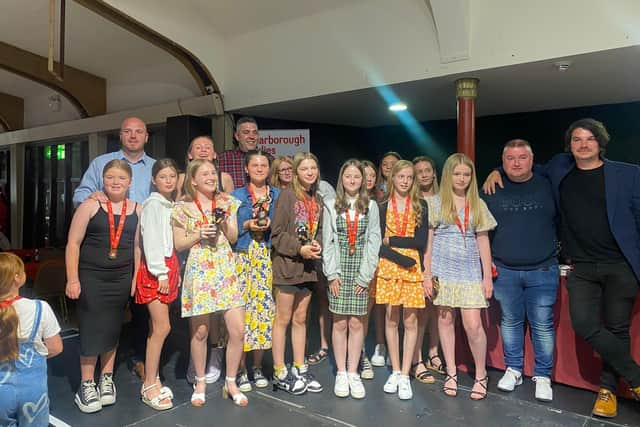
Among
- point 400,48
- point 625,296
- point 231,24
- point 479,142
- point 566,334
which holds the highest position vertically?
point 231,24

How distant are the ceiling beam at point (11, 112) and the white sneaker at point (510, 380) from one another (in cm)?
1066

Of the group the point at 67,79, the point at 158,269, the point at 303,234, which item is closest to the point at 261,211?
the point at 303,234

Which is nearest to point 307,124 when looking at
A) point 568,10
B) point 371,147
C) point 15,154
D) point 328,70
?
point 371,147

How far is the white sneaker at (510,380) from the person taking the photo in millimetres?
3089

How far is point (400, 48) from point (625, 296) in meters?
3.00

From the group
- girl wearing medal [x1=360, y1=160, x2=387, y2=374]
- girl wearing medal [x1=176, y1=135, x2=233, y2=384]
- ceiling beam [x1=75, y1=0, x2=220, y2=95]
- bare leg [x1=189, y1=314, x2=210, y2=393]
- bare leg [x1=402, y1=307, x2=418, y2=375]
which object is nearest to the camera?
bare leg [x1=189, y1=314, x2=210, y2=393]

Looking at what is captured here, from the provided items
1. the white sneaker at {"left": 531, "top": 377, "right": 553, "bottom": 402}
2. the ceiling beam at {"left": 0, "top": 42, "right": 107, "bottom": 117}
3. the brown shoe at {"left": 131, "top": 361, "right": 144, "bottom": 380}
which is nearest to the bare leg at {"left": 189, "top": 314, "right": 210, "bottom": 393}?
the brown shoe at {"left": 131, "top": 361, "right": 144, "bottom": 380}

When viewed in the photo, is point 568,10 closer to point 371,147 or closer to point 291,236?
point 291,236

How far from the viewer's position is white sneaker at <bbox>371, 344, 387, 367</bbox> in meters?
3.56

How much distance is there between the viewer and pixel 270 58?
224 inches

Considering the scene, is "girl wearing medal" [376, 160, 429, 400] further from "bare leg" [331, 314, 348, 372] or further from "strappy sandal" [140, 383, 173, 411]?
"strappy sandal" [140, 383, 173, 411]

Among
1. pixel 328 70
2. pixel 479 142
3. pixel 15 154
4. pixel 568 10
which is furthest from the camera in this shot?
pixel 15 154

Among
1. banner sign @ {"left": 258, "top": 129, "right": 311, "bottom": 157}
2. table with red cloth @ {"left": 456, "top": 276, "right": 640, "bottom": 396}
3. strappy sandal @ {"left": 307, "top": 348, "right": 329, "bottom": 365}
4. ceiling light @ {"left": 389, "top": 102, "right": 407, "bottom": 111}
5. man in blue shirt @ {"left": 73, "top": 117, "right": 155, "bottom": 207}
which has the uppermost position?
ceiling light @ {"left": 389, "top": 102, "right": 407, "bottom": 111}

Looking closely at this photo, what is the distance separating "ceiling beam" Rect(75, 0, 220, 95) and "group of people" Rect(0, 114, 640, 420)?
258 centimetres
